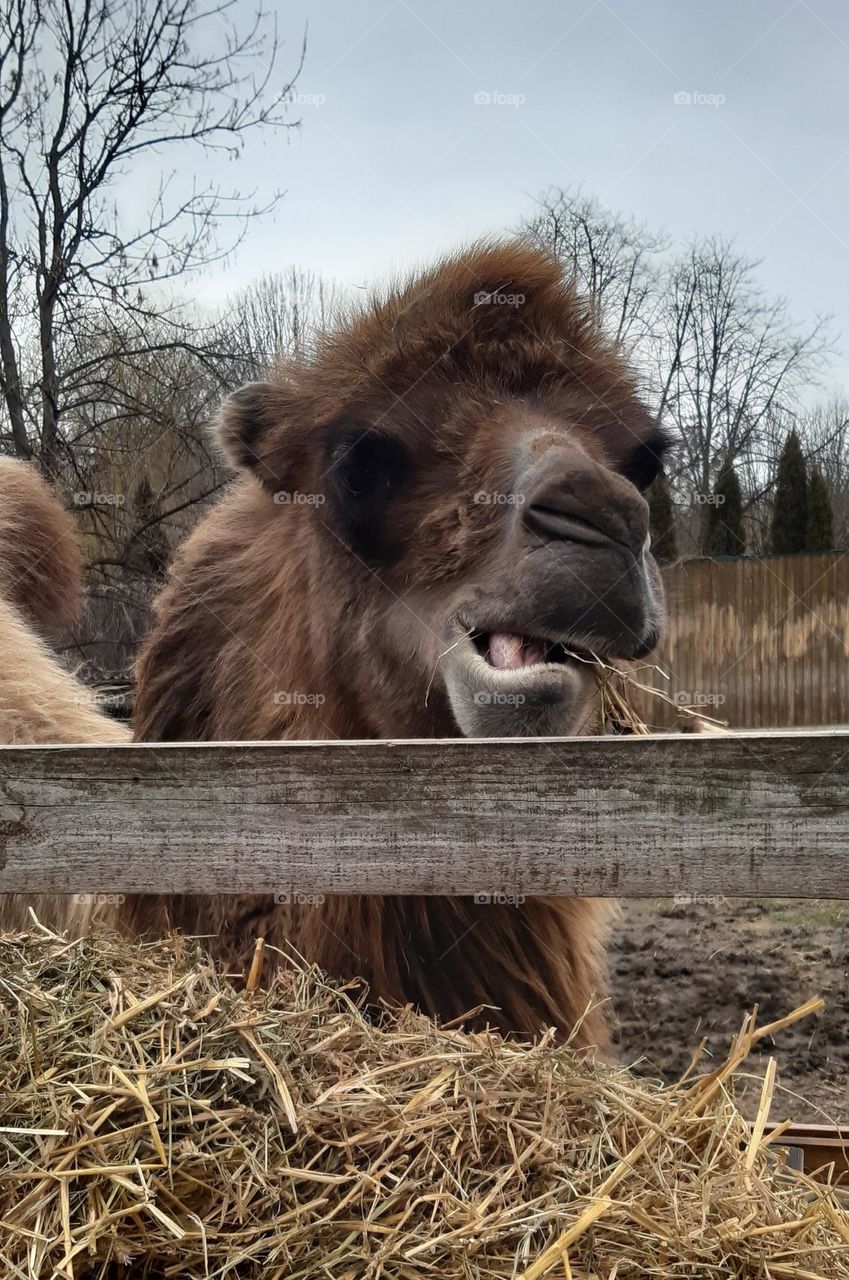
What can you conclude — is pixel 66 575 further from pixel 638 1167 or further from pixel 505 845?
pixel 638 1167

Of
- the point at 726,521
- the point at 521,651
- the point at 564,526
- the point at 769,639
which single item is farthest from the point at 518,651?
the point at 769,639

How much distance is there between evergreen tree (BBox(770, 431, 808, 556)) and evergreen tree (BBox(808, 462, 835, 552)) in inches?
2.7

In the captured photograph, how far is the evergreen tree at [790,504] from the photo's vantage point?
10.8 meters

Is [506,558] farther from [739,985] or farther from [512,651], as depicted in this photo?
[739,985]

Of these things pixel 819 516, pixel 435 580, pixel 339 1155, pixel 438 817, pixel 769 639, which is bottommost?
pixel 769 639

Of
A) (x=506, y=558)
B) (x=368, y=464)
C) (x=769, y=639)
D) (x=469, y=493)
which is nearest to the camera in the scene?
(x=506, y=558)

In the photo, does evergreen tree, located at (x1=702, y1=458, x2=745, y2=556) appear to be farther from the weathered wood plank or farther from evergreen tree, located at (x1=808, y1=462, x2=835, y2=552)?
the weathered wood plank

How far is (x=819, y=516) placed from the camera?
12.5 m

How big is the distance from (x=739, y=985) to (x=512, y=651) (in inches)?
135

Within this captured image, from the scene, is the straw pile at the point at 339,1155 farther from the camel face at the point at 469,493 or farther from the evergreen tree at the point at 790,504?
the evergreen tree at the point at 790,504

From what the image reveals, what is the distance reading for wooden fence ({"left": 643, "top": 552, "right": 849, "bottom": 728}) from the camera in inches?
521

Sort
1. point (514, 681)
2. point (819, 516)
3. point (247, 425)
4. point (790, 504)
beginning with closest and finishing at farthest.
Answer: point (514, 681) < point (247, 425) < point (790, 504) < point (819, 516)

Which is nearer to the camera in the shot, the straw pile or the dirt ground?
the straw pile

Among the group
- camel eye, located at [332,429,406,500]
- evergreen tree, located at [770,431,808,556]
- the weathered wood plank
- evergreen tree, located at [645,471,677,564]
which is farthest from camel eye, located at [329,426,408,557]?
evergreen tree, located at [770,431,808,556]
